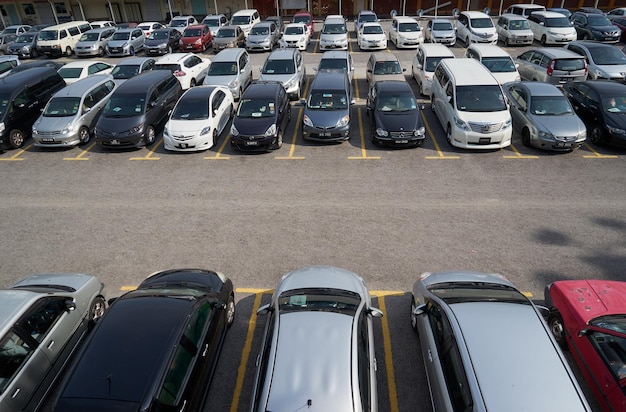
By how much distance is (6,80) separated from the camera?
15.7m

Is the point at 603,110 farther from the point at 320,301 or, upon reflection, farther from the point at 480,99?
the point at 320,301

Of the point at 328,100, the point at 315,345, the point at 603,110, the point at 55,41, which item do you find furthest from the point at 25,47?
the point at 603,110

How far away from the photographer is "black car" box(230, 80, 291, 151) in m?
13.3

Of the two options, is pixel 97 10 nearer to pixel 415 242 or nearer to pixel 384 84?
pixel 384 84

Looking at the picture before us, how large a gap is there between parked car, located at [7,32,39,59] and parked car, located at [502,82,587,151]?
3051cm

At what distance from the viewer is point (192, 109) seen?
1410 centimetres

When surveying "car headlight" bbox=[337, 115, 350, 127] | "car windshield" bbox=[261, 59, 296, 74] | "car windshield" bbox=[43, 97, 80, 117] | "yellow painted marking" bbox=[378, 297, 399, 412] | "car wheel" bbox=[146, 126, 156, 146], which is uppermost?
"car windshield" bbox=[261, 59, 296, 74]

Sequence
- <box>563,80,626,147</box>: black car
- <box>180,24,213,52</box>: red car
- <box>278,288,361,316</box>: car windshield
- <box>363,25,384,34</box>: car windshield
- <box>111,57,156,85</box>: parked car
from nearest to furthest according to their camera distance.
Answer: <box>278,288,361,316</box>: car windshield, <box>563,80,626,147</box>: black car, <box>111,57,156,85</box>: parked car, <box>363,25,384,34</box>: car windshield, <box>180,24,213,52</box>: red car

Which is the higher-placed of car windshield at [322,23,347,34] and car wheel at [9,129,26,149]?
car windshield at [322,23,347,34]

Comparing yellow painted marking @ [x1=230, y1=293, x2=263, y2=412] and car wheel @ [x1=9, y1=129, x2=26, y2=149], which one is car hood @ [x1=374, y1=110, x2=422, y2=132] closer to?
yellow painted marking @ [x1=230, y1=293, x2=263, y2=412]

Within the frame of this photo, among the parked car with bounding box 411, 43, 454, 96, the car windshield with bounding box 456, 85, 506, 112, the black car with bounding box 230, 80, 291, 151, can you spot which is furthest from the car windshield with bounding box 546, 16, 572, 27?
the black car with bounding box 230, 80, 291, 151

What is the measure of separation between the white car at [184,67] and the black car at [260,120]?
549 cm

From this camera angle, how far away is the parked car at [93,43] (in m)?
27.0

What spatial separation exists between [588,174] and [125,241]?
509 inches
